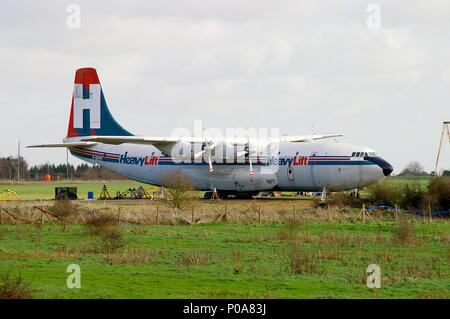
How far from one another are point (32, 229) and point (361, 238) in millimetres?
14958

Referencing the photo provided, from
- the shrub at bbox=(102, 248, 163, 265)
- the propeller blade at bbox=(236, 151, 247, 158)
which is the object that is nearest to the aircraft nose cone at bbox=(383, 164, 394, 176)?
the propeller blade at bbox=(236, 151, 247, 158)

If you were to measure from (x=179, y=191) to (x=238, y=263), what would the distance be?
2208cm

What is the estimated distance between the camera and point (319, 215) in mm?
35688

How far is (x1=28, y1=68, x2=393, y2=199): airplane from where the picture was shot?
43.7 meters

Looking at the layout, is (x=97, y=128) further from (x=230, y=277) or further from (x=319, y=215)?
(x=230, y=277)

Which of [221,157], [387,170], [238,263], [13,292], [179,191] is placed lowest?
[13,292]

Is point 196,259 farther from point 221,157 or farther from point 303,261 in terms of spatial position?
point 221,157

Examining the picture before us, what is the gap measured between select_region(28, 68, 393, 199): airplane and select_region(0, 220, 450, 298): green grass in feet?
43.5

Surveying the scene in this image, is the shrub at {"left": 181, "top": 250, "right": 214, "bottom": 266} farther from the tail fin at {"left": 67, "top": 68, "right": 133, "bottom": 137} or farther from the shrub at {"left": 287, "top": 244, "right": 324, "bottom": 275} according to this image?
the tail fin at {"left": 67, "top": 68, "right": 133, "bottom": 137}

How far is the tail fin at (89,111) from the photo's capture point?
55.9 meters

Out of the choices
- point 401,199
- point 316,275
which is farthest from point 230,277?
point 401,199

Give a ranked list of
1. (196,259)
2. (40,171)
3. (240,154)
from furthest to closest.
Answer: (40,171) < (240,154) < (196,259)

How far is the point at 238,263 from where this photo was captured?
19234mm

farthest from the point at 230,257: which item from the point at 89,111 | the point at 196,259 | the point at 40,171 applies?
the point at 40,171
